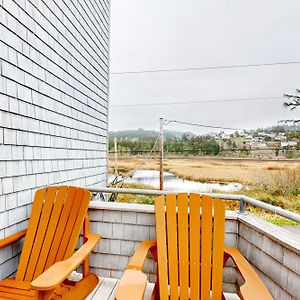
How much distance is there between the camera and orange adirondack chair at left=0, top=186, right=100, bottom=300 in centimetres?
195

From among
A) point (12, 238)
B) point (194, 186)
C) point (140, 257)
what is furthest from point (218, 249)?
point (194, 186)

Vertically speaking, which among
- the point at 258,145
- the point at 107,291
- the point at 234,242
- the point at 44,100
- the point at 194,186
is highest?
the point at 44,100

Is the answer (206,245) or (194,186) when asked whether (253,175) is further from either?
(206,245)

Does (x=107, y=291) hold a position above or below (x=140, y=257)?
below

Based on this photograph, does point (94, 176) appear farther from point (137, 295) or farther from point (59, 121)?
point (137, 295)

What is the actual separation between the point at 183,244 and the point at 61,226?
0.97 metres

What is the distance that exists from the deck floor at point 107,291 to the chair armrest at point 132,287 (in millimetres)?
860

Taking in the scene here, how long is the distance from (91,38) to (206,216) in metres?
3.80

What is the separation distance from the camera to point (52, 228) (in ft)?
7.27

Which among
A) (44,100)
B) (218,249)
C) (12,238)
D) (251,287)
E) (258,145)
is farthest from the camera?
(258,145)

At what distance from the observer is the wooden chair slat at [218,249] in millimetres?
1878

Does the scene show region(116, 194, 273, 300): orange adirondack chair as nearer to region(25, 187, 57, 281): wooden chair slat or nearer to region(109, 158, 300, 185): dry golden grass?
region(25, 187, 57, 281): wooden chair slat

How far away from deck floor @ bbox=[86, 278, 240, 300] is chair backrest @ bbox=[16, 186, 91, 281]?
0.46 meters

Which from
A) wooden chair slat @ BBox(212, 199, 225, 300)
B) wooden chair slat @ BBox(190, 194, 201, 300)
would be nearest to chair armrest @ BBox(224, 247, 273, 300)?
wooden chair slat @ BBox(212, 199, 225, 300)
